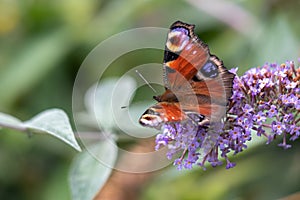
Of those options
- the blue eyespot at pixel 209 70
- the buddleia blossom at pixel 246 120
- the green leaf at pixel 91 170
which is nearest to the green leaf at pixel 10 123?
the green leaf at pixel 91 170

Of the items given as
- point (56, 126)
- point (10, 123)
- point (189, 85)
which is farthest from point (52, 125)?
point (189, 85)

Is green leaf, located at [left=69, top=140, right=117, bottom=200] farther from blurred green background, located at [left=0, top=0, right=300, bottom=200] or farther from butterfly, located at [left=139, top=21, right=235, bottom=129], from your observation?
butterfly, located at [left=139, top=21, right=235, bottom=129]

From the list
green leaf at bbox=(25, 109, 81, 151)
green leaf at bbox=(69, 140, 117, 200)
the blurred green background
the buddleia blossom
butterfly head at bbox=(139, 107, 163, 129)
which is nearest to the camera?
butterfly head at bbox=(139, 107, 163, 129)

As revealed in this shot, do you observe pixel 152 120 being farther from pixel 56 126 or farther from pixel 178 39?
pixel 56 126

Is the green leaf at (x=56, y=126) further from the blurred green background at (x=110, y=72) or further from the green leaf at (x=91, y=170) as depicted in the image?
the blurred green background at (x=110, y=72)

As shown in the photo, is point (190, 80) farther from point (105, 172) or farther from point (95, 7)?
point (95, 7)

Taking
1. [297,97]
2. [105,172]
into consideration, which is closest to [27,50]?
[105,172]

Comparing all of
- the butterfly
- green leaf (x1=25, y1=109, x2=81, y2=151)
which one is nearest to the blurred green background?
green leaf (x1=25, y1=109, x2=81, y2=151)
